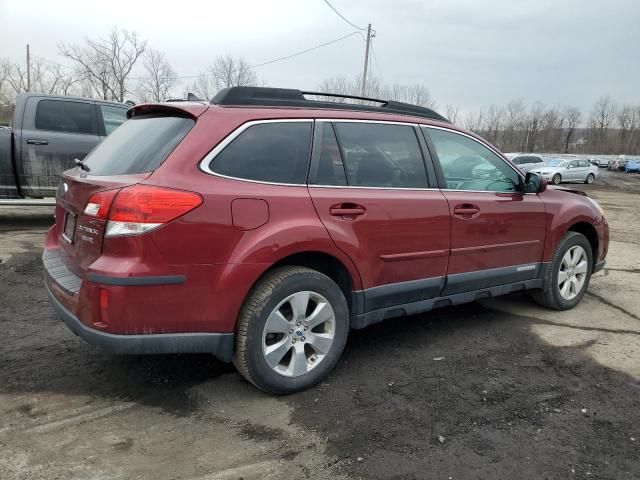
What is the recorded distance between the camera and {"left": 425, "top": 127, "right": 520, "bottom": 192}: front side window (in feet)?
12.9

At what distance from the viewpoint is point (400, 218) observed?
3.46 metres

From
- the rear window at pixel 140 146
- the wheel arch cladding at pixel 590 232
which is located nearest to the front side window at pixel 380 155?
the rear window at pixel 140 146

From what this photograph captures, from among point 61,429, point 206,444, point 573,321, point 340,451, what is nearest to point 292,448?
point 340,451

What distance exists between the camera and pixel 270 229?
2.89 meters

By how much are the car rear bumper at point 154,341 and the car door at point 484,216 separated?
5.97ft

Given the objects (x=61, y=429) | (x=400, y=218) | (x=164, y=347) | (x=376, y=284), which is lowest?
(x=61, y=429)

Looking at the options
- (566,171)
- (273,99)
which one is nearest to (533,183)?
(273,99)

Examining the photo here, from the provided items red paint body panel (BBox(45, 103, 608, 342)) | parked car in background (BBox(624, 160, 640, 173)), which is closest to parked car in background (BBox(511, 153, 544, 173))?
parked car in background (BBox(624, 160, 640, 173))

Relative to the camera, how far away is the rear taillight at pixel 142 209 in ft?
8.47

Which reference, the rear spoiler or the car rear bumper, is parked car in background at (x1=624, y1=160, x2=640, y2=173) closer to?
the rear spoiler

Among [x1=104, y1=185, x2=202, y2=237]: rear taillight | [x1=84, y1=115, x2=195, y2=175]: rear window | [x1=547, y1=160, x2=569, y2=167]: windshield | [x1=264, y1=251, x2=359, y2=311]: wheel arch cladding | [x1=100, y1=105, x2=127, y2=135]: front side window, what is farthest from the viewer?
[x1=547, y1=160, x2=569, y2=167]: windshield

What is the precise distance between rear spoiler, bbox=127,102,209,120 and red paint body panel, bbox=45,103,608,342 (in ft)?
0.04

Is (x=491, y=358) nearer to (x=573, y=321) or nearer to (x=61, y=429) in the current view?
(x=573, y=321)

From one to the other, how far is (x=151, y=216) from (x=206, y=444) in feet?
3.90
